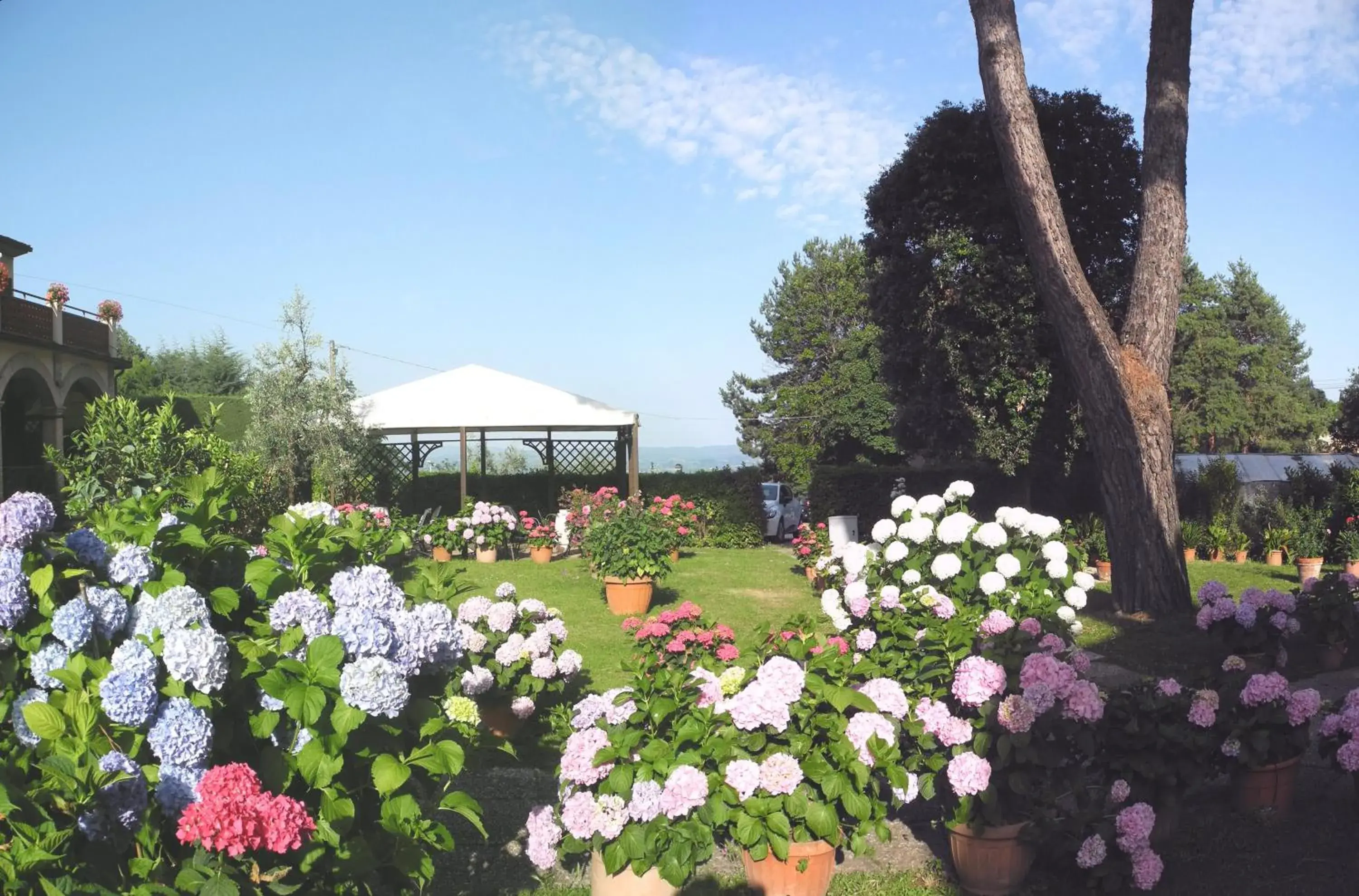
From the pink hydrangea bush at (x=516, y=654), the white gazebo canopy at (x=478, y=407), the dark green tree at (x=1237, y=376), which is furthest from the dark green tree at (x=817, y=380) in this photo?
the pink hydrangea bush at (x=516, y=654)

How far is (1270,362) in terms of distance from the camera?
35.2m

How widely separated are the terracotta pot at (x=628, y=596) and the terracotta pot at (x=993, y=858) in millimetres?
5672

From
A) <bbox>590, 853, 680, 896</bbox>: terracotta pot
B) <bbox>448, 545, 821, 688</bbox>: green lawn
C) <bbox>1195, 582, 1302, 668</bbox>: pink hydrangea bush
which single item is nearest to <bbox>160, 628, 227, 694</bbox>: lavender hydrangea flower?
<bbox>590, 853, 680, 896</bbox>: terracotta pot

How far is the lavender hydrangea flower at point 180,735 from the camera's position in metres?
1.71

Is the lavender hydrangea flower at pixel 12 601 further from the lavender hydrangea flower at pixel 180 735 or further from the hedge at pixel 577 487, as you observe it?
the hedge at pixel 577 487

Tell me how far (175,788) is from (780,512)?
16.8 metres

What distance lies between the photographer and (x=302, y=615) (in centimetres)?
205

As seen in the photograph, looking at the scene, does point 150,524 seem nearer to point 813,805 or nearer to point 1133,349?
point 813,805

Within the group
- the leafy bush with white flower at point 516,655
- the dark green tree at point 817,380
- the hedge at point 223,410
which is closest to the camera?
the leafy bush with white flower at point 516,655

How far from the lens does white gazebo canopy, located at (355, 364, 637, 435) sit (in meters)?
12.8

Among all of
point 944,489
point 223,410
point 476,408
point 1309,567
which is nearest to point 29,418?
point 223,410

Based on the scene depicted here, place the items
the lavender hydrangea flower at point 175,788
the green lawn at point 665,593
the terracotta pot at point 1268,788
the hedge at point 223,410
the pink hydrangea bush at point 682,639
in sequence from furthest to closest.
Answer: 1. the hedge at point 223,410
2. the green lawn at point 665,593
3. the pink hydrangea bush at point 682,639
4. the terracotta pot at point 1268,788
5. the lavender hydrangea flower at point 175,788

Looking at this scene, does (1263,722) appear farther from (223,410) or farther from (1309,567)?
(223,410)

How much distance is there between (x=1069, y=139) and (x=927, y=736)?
9528 mm
